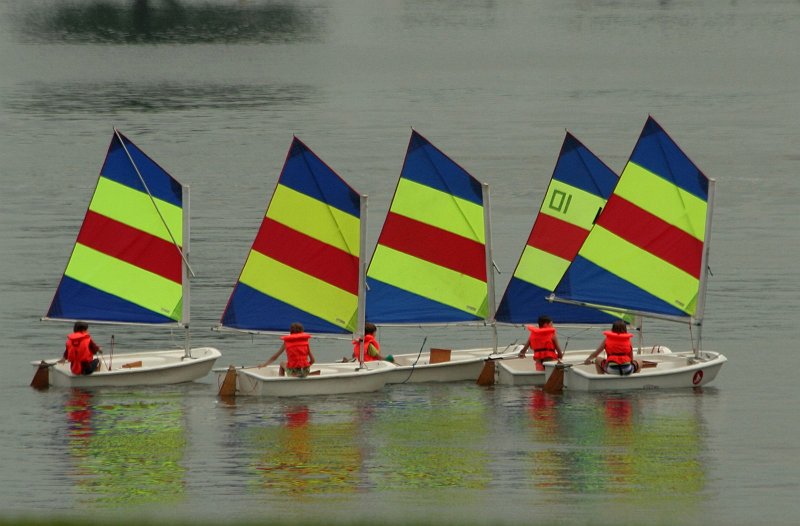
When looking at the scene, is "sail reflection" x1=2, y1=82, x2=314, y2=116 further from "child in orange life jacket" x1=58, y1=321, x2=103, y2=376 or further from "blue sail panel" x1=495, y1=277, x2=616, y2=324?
"child in orange life jacket" x1=58, y1=321, x2=103, y2=376

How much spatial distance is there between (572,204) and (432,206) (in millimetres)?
3950

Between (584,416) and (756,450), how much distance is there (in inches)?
162

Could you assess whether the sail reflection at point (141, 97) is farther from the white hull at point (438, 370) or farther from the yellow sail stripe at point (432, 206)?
the white hull at point (438, 370)

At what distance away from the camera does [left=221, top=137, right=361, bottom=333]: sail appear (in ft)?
139

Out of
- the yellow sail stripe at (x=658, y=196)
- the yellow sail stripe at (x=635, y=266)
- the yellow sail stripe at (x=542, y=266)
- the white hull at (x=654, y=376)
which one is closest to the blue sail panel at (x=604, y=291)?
the yellow sail stripe at (x=635, y=266)

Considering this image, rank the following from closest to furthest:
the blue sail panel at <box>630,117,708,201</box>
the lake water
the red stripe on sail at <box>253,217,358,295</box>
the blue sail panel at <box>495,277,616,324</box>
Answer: the lake water → the red stripe on sail at <box>253,217,358,295</box> → the blue sail panel at <box>630,117,708,201</box> → the blue sail panel at <box>495,277,616,324</box>

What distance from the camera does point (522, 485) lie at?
1310 inches

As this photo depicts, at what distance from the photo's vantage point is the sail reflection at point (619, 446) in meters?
33.3

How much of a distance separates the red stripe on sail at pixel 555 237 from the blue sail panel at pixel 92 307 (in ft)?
32.2

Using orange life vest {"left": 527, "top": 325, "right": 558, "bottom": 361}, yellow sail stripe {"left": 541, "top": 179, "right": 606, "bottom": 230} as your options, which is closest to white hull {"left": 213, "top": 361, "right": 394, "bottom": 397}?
orange life vest {"left": 527, "top": 325, "right": 558, "bottom": 361}

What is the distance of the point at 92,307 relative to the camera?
145ft

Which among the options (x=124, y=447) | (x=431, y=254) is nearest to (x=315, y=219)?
(x=431, y=254)

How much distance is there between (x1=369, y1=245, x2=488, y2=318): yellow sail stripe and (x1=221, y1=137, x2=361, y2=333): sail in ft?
6.10

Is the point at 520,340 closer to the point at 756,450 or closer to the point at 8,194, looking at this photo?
the point at 756,450
